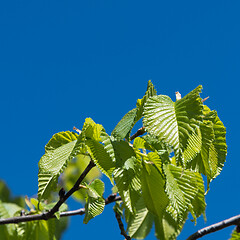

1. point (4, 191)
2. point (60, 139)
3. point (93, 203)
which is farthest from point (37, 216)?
point (4, 191)

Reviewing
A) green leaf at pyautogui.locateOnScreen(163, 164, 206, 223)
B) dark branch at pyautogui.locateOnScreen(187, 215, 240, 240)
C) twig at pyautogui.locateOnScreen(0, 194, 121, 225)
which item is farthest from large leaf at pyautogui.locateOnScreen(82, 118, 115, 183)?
twig at pyautogui.locateOnScreen(0, 194, 121, 225)

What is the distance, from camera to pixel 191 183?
157cm

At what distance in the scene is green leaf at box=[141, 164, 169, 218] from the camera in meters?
1.63

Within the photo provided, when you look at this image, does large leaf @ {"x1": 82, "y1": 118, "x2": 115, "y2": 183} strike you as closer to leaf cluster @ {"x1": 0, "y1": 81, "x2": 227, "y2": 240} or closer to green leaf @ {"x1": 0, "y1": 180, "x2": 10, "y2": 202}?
leaf cluster @ {"x1": 0, "y1": 81, "x2": 227, "y2": 240}

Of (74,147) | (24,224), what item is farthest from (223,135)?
(24,224)

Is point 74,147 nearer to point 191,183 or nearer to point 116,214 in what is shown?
point 191,183

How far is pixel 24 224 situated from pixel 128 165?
Result: 132 cm

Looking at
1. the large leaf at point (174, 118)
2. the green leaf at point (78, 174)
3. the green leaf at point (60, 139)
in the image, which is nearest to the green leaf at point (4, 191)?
the green leaf at point (78, 174)

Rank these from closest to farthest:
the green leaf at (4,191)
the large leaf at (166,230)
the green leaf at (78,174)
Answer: the large leaf at (166,230) → the green leaf at (78,174) → the green leaf at (4,191)

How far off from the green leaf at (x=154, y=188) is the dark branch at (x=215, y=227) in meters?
0.17

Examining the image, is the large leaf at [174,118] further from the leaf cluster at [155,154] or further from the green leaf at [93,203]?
the green leaf at [93,203]

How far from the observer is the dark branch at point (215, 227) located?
1.51m

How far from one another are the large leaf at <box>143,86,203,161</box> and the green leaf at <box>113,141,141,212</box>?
18 cm

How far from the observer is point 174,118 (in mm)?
A: 1444
